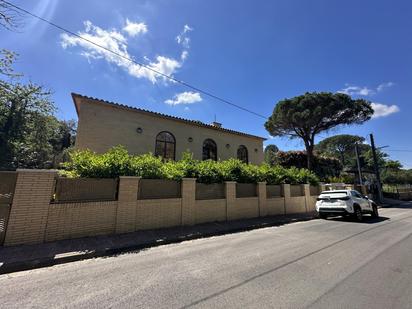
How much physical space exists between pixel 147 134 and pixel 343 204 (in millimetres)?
11910

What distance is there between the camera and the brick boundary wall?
227 inches

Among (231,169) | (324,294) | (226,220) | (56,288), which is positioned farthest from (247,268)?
(231,169)

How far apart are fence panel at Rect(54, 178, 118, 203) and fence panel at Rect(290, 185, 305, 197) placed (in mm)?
11330

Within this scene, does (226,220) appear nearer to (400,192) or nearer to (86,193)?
(86,193)

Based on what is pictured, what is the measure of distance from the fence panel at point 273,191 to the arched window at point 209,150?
18.0ft

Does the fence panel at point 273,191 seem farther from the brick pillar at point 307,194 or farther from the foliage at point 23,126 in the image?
the foliage at point 23,126

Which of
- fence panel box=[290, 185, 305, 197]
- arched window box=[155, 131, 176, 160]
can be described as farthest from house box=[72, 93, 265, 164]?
fence panel box=[290, 185, 305, 197]

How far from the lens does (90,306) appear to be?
2984 millimetres

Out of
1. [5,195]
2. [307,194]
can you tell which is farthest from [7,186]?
[307,194]

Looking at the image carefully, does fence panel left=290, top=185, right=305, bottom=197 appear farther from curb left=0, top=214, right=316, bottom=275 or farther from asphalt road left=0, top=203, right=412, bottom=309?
asphalt road left=0, top=203, right=412, bottom=309

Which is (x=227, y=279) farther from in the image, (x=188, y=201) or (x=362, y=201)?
(x=362, y=201)

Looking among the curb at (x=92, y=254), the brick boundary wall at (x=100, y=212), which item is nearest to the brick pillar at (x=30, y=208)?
the brick boundary wall at (x=100, y=212)

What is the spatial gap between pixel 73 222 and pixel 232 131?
1405cm

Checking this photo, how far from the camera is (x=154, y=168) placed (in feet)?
28.0
